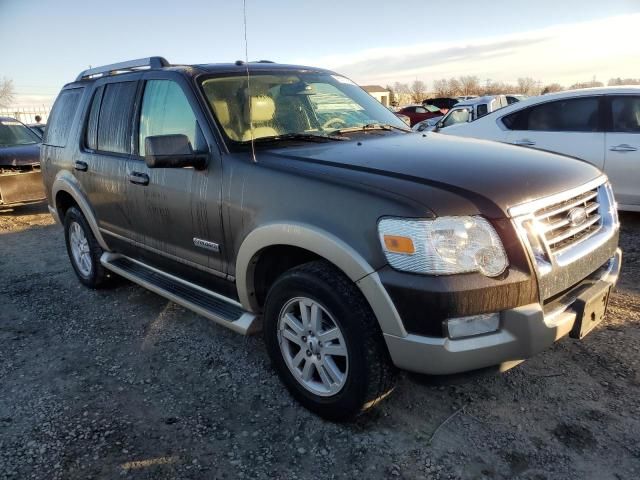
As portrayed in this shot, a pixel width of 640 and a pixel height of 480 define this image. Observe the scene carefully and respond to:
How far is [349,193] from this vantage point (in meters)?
2.39

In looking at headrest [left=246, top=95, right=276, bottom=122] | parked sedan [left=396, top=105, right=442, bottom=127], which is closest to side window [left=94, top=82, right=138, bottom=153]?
headrest [left=246, top=95, right=276, bottom=122]

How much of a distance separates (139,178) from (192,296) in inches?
36.0

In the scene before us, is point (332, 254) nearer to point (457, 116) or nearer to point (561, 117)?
point (561, 117)

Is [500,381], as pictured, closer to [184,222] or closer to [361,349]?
[361,349]

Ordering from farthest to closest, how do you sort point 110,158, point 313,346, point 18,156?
1. point 18,156
2. point 110,158
3. point 313,346

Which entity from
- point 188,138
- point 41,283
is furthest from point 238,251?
point 41,283

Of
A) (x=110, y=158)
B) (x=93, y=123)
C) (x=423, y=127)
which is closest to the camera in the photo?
(x=110, y=158)

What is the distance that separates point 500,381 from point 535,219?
3.97 ft

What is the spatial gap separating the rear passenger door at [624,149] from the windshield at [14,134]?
9565 mm

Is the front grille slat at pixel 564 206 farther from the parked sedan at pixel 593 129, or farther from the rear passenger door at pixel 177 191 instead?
the parked sedan at pixel 593 129

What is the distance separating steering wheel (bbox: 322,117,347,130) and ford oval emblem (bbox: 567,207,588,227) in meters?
1.63

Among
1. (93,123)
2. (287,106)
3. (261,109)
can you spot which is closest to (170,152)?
(261,109)

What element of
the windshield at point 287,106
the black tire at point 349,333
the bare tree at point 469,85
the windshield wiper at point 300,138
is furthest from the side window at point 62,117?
the bare tree at point 469,85

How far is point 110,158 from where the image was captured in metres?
4.04
